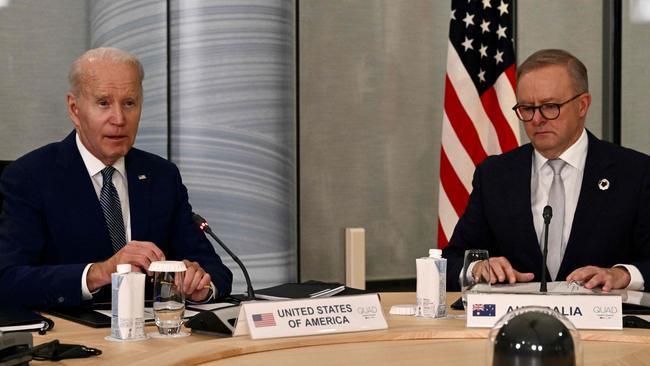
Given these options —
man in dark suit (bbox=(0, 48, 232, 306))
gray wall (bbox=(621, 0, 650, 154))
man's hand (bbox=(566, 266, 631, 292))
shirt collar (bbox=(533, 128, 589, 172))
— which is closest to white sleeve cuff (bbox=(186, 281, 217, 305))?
Result: man in dark suit (bbox=(0, 48, 232, 306))

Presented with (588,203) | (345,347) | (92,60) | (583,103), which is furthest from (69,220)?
(583,103)

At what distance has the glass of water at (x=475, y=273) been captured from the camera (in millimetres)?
2531

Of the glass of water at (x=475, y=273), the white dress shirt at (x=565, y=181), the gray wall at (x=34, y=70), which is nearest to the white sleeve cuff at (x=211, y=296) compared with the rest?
the glass of water at (x=475, y=273)

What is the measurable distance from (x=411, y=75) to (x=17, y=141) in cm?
222

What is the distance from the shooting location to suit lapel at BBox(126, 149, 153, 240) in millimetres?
3127

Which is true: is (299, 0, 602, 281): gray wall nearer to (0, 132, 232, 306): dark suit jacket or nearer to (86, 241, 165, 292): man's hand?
(0, 132, 232, 306): dark suit jacket

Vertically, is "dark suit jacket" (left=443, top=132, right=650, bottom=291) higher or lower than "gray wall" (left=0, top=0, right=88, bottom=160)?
lower

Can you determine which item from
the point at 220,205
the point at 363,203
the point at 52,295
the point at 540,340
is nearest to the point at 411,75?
the point at 363,203

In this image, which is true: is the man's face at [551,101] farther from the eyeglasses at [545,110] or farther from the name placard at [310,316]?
the name placard at [310,316]

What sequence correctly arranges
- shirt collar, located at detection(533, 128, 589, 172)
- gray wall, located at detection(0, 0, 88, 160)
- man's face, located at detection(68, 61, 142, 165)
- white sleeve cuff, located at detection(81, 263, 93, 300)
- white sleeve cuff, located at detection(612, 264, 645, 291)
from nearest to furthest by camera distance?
1. white sleeve cuff, located at detection(81, 263, 93, 300)
2. white sleeve cuff, located at detection(612, 264, 645, 291)
3. man's face, located at detection(68, 61, 142, 165)
4. shirt collar, located at detection(533, 128, 589, 172)
5. gray wall, located at detection(0, 0, 88, 160)

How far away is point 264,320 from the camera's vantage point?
2242 millimetres

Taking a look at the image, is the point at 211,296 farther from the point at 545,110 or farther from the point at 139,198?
the point at 545,110

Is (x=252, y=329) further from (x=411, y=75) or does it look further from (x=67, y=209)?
(x=411, y=75)

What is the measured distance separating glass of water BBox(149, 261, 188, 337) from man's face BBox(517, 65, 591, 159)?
1.62 metres
